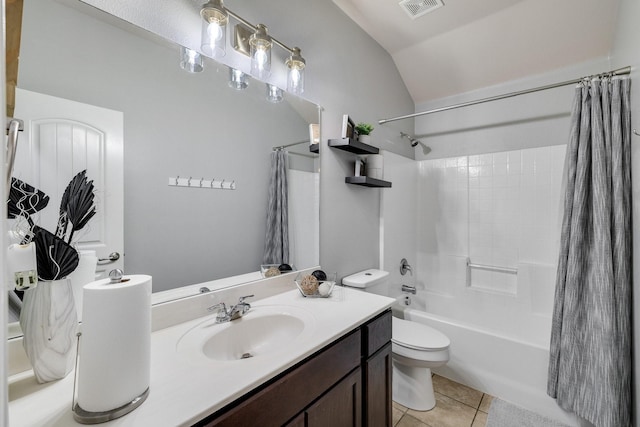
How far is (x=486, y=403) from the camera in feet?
5.94

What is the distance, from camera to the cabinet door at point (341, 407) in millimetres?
893

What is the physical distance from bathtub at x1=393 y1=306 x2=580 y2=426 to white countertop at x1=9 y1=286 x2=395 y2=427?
140cm

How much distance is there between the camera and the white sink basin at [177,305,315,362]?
0.94 metres

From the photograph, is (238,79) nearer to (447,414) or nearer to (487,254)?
(447,414)

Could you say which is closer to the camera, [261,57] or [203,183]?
[203,183]

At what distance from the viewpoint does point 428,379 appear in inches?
69.9

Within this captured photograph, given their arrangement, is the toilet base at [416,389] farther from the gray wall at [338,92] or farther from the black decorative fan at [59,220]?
the black decorative fan at [59,220]

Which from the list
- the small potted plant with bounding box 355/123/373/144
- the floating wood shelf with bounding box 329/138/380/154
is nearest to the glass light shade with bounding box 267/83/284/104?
the floating wood shelf with bounding box 329/138/380/154

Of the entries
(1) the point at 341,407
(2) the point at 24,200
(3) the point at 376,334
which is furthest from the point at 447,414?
(2) the point at 24,200

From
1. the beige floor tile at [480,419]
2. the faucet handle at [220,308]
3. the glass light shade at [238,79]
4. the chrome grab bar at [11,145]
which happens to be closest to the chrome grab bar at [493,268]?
the beige floor tile at [480,419]

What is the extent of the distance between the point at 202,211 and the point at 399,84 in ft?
7.46

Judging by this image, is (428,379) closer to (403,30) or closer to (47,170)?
(47,170)

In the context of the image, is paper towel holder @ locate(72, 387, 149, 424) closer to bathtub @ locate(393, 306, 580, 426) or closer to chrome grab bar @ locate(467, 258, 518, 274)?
bathtub @ locate(393, 306, 580, 426)

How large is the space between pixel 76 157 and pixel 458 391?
2.53 meters
